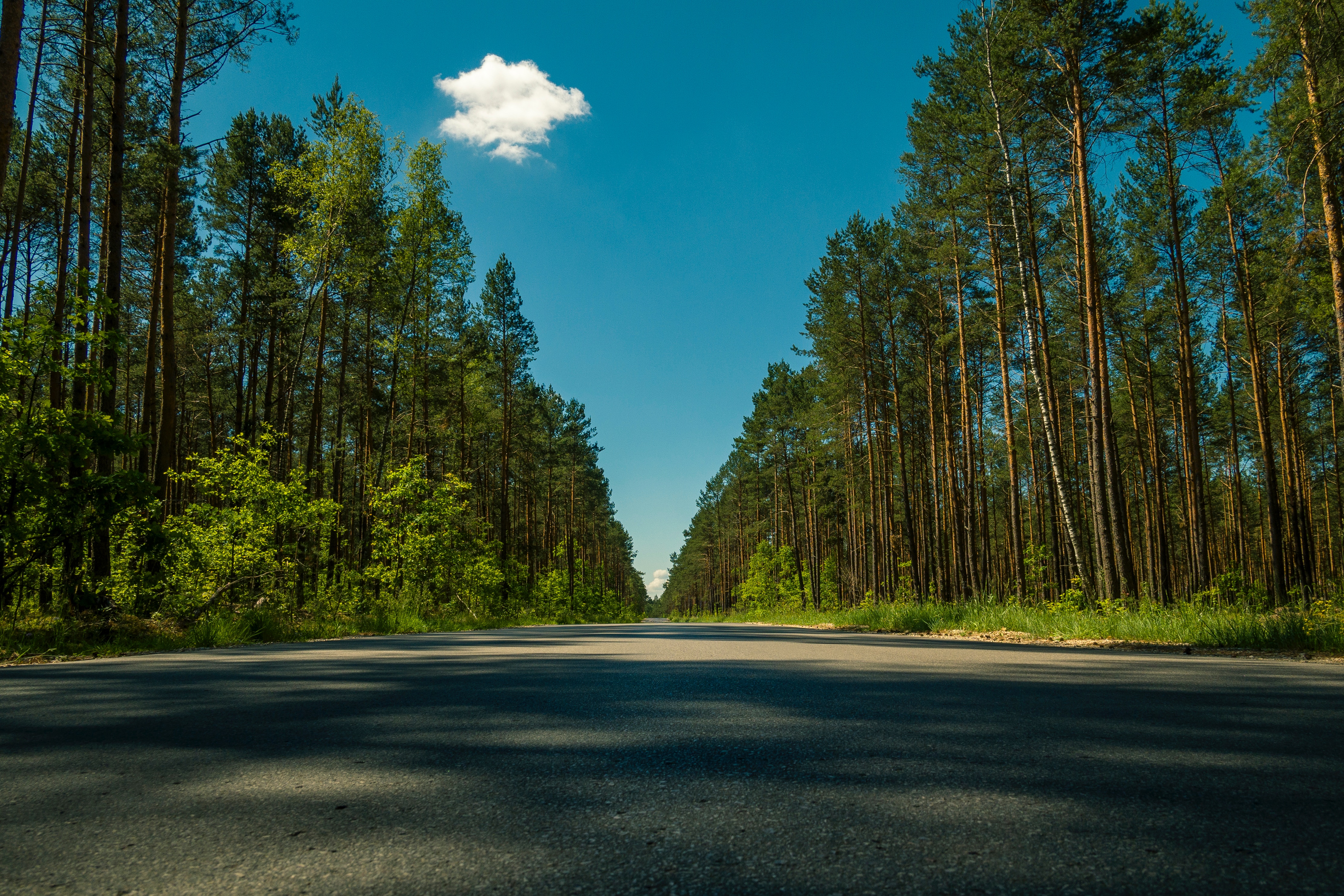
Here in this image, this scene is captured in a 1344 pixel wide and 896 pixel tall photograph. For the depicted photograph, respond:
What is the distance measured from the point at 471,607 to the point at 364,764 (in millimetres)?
22027

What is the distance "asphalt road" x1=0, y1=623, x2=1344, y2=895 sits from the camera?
1511mm

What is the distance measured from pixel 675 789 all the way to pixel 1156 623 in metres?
10.5

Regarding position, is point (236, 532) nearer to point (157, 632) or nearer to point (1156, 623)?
point (157, 632)

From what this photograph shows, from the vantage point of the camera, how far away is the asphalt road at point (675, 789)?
1.51m

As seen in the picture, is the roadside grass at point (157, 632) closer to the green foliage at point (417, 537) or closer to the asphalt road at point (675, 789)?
the green foliage at point (417, 537)

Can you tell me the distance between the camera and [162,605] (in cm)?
1060

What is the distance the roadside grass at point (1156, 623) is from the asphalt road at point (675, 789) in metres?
4.62

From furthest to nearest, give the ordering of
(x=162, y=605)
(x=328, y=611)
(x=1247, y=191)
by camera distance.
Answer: (x=1247, y=191) < (x=328, y=611) < (x=162, y=605)

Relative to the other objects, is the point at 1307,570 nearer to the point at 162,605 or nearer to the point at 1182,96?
the point at 1182,96

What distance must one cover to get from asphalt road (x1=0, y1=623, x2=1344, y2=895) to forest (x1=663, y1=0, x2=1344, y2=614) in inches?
494

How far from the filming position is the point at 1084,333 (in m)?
21.6

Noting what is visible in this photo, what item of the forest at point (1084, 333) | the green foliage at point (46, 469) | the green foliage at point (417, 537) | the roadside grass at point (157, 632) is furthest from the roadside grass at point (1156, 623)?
the green foliage at point (46, 469)

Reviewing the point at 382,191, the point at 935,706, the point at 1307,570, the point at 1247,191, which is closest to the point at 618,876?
the point at 935,706

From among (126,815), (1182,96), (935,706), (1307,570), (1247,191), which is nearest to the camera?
(126,815)
